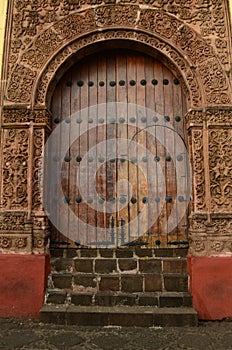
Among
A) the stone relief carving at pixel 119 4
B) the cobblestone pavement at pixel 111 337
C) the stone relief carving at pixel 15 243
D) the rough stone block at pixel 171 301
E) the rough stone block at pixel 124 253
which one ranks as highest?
the stone relief carving at pixel 119 4

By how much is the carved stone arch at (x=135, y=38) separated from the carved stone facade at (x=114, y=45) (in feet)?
0.04

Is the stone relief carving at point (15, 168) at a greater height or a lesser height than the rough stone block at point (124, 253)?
greater

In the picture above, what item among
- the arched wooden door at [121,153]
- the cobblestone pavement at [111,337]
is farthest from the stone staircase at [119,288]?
the arched wooden door at [121,153]

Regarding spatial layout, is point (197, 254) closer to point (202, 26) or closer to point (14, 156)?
point (14, 156)

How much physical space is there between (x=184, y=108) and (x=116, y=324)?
279cm

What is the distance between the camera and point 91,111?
4582 mm

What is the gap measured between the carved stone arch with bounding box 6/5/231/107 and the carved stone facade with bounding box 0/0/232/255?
13 millimetres

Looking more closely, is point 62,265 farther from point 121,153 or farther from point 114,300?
point 121,153

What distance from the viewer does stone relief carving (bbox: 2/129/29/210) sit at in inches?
160

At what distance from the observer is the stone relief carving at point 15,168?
4.07 m

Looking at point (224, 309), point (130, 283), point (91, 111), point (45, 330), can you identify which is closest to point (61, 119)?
point (91, 111)

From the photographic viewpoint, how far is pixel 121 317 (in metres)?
3.48

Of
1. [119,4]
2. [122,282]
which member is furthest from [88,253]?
[119,4]

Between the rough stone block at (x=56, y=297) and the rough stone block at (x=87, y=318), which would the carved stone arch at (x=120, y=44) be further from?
the rough stone block at (x=87, y=318)
